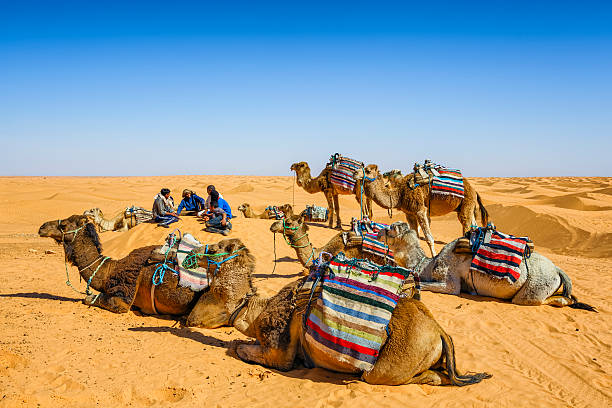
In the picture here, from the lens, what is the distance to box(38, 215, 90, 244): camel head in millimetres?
6629

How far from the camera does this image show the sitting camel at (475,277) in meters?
6.56

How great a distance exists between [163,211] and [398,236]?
6.82m

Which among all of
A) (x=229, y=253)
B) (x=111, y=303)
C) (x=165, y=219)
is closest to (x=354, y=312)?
(x=229, y=253)

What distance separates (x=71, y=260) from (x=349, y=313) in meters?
5.21

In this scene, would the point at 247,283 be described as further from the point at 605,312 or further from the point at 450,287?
the point at 605,312

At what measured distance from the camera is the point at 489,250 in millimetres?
6645

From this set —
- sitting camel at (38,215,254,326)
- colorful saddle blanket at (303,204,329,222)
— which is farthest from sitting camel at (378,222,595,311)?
colorful saddle blanket at (303,204,329,222)

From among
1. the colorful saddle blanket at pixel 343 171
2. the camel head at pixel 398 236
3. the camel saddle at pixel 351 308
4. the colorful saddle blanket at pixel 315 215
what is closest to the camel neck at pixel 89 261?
the camel saddle at pixel 351 308

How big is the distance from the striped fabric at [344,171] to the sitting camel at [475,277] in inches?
244

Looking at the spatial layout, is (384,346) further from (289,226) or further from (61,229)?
(61,229)

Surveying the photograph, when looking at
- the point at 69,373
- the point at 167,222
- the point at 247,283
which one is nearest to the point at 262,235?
the point at 167,222

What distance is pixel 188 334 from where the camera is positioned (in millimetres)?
5418

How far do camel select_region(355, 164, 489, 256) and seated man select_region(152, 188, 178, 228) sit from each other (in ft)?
18.3

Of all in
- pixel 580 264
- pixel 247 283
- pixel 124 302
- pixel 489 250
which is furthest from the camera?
pixel 580 264
